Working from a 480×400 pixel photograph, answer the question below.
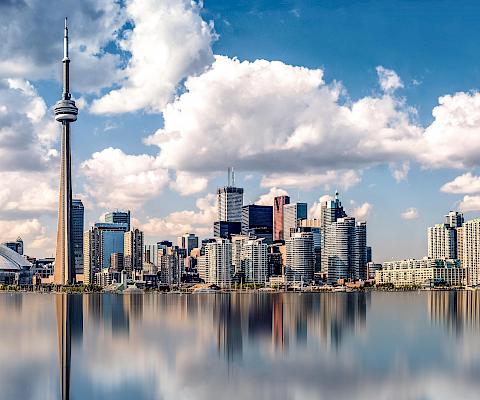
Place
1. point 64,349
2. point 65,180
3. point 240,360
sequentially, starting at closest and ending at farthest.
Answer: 1. point 240,360
2. point 64,349
3. point 65,180

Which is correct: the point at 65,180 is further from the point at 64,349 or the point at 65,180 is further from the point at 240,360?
the point at 240,360

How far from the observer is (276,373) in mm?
46625

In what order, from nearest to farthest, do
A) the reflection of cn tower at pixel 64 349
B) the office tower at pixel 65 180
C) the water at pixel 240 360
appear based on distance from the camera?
the water at pixel 240 360 → the reflection of cn tower at pixel 64 349 → the office tower at pixel 65 180

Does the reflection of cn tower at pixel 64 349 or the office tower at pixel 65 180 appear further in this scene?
the office tower at pixel 65 180

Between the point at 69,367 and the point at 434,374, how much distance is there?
21.7 meters

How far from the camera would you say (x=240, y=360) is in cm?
5197

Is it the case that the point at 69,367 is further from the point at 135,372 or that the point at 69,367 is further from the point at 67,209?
the point at 67,209

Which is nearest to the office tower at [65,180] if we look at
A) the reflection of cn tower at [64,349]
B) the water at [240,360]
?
the reflection of cn tower at [64,349]

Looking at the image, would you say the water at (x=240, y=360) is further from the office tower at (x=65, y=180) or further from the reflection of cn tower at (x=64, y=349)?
the office tower at (x=65, y=180)

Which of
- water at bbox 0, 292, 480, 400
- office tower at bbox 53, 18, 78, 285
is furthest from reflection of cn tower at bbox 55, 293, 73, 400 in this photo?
office tower at bbox 53, 18, 78, 285

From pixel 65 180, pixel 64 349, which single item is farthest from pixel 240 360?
pixel 65 180

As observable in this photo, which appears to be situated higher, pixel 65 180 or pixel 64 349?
pixel 65 180

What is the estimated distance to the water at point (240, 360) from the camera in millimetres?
41812

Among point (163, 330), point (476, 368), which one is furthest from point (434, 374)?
point (163, 330)
